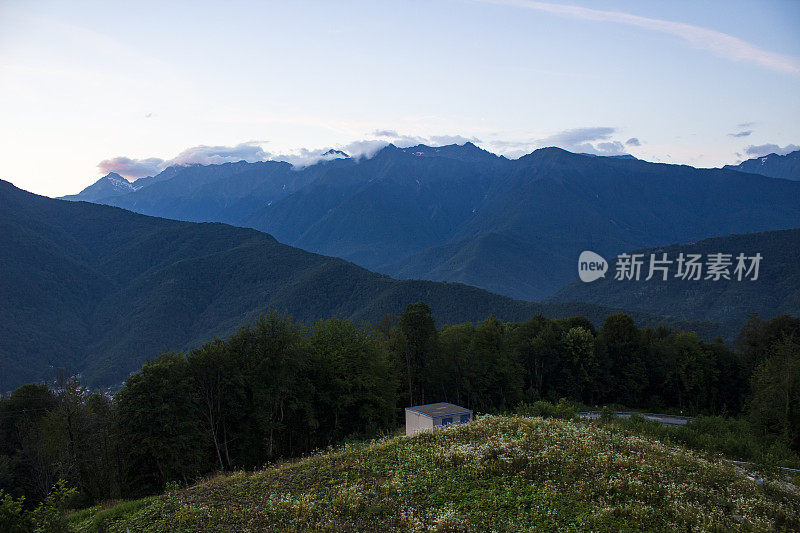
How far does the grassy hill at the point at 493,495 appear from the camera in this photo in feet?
A: 42.7

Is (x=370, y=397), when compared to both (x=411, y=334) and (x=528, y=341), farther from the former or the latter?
(x=528, y=341)

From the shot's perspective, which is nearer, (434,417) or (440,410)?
(434,417)

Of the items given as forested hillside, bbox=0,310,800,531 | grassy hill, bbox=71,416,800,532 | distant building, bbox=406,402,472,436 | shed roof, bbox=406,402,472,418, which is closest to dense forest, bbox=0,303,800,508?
forested hillside, bbox=0,310,800,531

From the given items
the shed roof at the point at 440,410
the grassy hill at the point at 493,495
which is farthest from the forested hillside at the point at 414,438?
the shed roof at the point at 440,410

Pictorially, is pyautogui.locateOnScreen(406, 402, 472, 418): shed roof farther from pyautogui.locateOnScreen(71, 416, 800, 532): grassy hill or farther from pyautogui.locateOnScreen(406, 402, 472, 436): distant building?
pyautogui.locateOnScreen(71, 416, 800, 532): grassy hill

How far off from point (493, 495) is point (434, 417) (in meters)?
12.1

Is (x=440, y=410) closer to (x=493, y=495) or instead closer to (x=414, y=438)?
(x=414, y=438)

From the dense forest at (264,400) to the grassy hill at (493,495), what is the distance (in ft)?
32.3

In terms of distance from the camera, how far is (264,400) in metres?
30.7

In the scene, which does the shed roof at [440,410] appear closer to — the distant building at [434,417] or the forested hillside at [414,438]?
the distant building at [434,417]

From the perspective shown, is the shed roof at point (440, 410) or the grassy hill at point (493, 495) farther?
the shed roof at point (440, 410)

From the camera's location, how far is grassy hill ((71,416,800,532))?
13016 millimetres

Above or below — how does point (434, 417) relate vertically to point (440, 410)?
above

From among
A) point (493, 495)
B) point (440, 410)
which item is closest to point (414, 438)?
point (493, 495)
